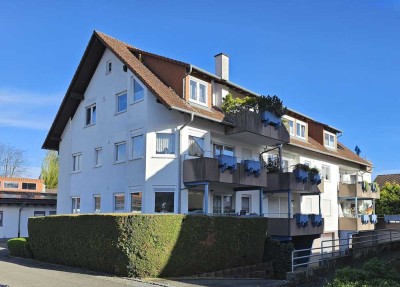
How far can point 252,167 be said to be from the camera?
22797mm

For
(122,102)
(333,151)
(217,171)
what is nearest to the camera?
(217,171)

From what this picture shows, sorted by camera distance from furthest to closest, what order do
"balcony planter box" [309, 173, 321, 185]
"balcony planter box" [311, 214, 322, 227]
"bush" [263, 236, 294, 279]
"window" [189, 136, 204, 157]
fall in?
"balcony planter box" [309, 173, 321, 185]
"balcony planter box" [311, 214, 322, 227]
"window" [189, 136, 204, 157]
"bush" [263, 236, 294, 279]

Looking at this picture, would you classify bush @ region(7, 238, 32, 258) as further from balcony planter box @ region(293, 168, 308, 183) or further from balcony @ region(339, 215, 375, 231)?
balcony @ region(339, 215, 375, 231)

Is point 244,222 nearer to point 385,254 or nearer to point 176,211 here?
point 176,211

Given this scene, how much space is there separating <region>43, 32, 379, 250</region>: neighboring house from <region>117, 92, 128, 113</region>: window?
0.06 metres

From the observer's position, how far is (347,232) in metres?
34.0

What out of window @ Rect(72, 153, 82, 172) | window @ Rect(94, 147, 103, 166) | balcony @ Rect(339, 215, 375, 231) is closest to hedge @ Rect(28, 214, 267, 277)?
window @ Rect(94, 147, 103, 166)

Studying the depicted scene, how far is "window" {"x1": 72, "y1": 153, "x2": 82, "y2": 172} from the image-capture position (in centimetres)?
2688

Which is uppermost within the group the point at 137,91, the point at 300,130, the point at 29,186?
the point at 137,91

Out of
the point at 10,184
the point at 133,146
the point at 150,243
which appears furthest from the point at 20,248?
the point at 10,184

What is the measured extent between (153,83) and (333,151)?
1898cm

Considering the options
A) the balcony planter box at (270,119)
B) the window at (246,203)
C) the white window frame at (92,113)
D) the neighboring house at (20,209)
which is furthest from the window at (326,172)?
the neighboring house at (20,209)

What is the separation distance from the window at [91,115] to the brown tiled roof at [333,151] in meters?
12.1

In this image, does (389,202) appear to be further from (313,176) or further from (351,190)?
(313,176)
